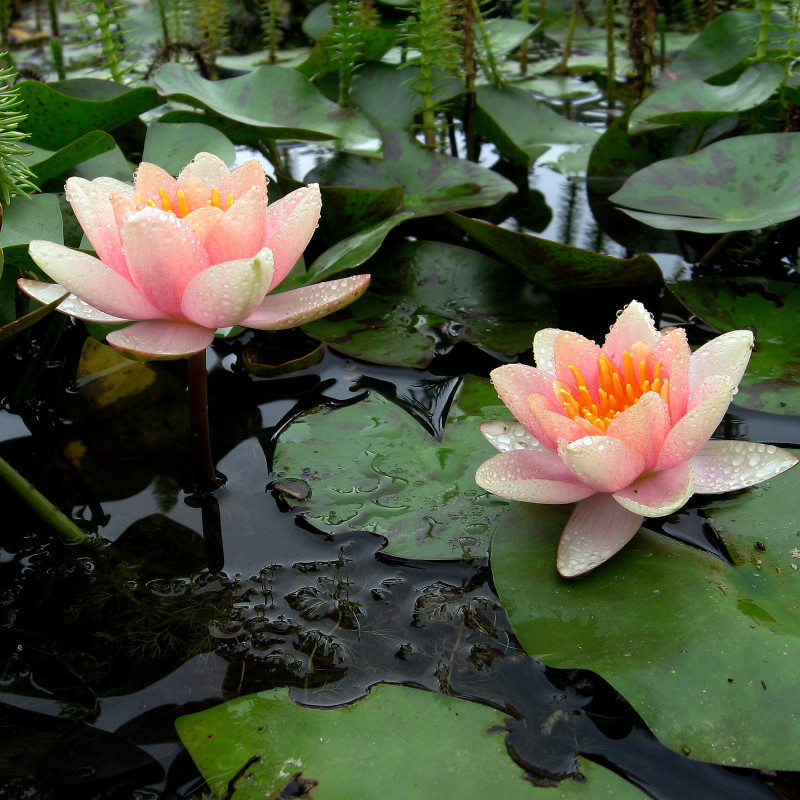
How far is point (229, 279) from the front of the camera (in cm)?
107

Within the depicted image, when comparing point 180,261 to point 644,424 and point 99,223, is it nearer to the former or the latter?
point 99,223

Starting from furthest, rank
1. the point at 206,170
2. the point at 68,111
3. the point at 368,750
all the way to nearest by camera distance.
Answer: the point at 68,111 → the point at 206,170 → the point at 368,750

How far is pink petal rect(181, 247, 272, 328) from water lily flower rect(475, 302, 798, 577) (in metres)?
0.43

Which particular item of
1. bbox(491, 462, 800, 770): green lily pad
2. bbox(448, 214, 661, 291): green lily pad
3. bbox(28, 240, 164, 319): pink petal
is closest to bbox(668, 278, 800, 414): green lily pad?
bbox(448, 214, 661, 291): green lily pad

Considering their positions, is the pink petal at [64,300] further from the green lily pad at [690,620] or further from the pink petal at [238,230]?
the green lily pad at [690,620]

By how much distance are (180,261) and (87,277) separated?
0.16 meters

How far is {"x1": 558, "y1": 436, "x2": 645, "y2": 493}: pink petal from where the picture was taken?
1.03 meters

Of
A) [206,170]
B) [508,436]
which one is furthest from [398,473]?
[206,170]

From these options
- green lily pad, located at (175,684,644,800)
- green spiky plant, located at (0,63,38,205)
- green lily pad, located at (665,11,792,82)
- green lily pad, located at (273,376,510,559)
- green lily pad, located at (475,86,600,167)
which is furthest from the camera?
green lily pad, located at (475,86,600,167)

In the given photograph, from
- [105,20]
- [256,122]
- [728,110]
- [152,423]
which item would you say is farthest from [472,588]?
[105,20]

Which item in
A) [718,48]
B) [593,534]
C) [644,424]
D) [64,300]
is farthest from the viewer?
[718,48]

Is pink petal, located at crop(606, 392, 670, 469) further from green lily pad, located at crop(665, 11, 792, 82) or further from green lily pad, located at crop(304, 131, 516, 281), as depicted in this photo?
green lily pad, located at crop(665, 11, 792, 82)

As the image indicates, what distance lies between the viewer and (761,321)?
1679 millimetres

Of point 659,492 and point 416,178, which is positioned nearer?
point 659,492
